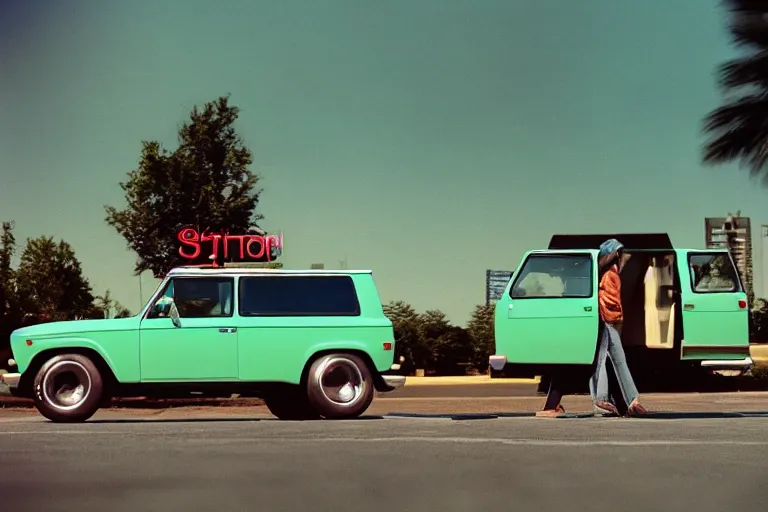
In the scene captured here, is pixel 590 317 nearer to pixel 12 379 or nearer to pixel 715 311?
pixel 715 311

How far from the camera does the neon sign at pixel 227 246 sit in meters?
44.0

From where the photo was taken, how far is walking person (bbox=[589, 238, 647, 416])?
13445 millimetres

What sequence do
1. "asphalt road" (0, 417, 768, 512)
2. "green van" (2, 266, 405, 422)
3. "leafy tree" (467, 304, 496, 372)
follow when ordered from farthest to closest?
"leafy tree" (467, 304, 496, 372) → "green van" (2, 266, 405, 422) → "asphalt road" (0, 417, 768, 512)

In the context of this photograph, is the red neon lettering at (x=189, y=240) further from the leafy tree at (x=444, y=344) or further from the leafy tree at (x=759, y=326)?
the leafy tree at (x=759, y=326)

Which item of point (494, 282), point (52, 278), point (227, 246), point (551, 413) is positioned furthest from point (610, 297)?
point (52, 278)

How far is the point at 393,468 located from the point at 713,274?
25.3 ft

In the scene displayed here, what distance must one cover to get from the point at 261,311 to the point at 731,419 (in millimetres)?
5249

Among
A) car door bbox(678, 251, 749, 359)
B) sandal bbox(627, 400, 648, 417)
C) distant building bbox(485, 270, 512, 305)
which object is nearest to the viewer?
sandal bbox(627, 400, 648, 417)

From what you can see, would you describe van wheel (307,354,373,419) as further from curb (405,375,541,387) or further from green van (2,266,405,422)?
curb (405,375,541,387)

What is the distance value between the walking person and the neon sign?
30571 millimetres

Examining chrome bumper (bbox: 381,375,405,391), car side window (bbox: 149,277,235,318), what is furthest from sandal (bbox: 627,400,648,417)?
car side window (bbox: 149,277,235,318)

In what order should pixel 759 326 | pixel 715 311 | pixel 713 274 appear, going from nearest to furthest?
1. pixel 715 311
2. pixel 713 274
3. pixel 759 326

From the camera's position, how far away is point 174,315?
1426 cm

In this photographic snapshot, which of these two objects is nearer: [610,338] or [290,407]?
[610,338]
